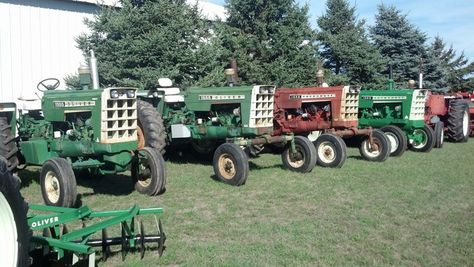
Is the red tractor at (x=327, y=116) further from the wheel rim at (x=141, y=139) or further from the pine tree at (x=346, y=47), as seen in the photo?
the pine tree at (x=346, y=47)

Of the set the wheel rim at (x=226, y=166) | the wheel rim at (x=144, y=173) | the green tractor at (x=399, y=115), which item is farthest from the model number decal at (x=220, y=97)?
the green tractor at (x=399, y=115)

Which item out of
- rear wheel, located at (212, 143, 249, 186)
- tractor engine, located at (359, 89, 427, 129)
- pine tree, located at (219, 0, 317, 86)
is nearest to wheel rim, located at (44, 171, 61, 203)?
rear wheel, located at (212, 143, 249, 186)

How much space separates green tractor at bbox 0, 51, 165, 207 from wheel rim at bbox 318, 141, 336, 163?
11.7 feet

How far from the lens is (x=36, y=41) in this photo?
13.0 metres

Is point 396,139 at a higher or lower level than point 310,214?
higher

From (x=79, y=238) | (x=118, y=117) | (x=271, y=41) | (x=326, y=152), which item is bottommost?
(x=79, y=238)

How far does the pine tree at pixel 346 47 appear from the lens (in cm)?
1833

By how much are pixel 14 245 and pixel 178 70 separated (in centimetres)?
989

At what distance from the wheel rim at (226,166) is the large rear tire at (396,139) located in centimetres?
443

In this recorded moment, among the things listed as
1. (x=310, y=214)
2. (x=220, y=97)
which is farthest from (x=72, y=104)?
(x=310, y=214)

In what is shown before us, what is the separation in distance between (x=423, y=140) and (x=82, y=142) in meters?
8.02

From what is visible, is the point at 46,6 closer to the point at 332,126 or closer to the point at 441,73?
the point at 332,126

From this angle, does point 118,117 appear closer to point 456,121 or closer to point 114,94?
point 114,94

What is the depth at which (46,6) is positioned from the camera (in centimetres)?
1304
